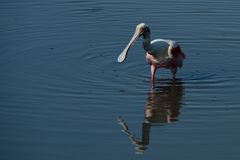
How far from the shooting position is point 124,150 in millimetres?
9117

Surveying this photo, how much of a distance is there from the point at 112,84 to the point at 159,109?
1243mm

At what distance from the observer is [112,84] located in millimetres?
12000

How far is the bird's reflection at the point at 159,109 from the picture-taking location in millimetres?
9630

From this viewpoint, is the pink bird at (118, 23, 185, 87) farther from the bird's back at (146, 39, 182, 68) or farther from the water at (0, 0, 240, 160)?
the water at (0, 0, 240, 160)

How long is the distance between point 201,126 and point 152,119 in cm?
82

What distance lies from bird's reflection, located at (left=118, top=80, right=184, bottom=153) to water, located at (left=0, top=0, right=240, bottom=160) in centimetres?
2

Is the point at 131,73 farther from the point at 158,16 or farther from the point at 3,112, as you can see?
the point at 158,16

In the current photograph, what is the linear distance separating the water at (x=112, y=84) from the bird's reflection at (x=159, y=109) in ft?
0.05

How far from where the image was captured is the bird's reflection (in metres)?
9.63

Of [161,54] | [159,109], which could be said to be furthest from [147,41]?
[159,109]

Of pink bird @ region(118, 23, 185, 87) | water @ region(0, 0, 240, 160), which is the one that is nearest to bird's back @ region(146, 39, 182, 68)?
pink bird @ region(118, 23, 185, 87)

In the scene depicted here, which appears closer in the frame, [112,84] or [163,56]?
[112,84]

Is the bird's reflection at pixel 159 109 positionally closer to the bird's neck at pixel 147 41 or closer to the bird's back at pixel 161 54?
the bird's back at pixel 161 54

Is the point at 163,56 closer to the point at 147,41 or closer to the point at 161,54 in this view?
the point at 161,54
